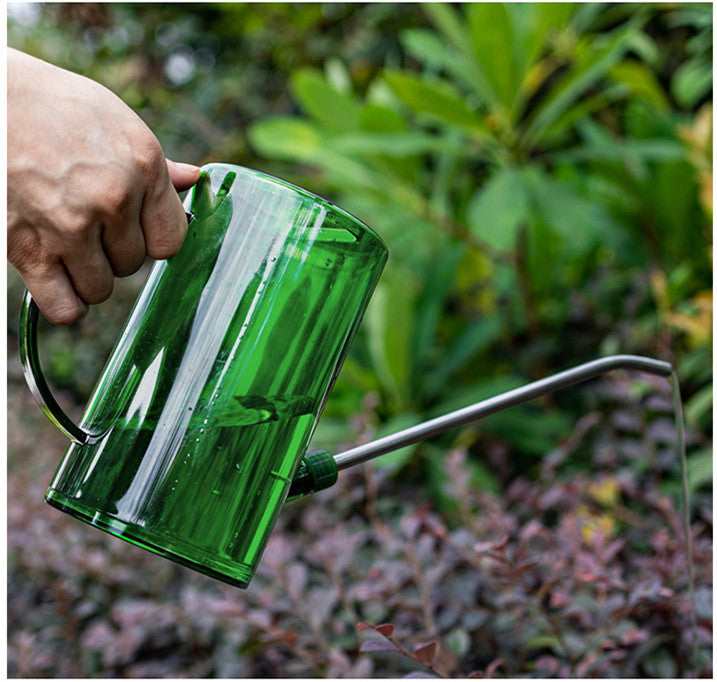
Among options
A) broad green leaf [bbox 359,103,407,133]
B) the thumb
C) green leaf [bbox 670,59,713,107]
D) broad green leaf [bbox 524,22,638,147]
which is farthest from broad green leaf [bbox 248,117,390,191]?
→ the thumb

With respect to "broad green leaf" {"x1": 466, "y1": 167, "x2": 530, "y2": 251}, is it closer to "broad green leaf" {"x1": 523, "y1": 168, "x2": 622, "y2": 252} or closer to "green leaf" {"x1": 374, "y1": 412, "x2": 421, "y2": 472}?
"broad green leaf" {"x1": 523, "y1": 168, "x2": 622, "y2": 252}

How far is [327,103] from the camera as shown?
2033 millimetres

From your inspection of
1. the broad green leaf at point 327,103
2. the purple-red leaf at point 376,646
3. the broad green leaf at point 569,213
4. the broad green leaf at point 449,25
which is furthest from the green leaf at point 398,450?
the broad green leaf at point 449,25

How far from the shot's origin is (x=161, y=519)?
581mm

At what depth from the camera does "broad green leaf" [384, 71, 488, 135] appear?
165 cm

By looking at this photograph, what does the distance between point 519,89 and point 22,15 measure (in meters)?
3.50

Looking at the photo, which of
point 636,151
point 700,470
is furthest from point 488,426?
point 636,151

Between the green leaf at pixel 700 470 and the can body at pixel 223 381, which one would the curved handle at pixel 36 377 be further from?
the green leaf at pixel 700 470

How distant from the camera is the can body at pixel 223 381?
588 mm

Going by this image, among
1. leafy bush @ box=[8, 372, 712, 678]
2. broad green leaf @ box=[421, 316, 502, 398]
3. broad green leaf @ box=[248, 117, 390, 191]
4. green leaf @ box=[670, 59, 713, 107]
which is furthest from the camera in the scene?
broad green leaf @ box=[248, 117, 390, 191]

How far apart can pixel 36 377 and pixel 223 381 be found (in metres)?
0.18

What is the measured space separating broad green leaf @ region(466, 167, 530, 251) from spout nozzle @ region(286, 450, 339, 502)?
1007mm

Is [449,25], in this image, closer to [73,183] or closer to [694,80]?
[694,80]

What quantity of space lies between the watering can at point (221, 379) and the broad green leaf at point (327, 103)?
1480mm
